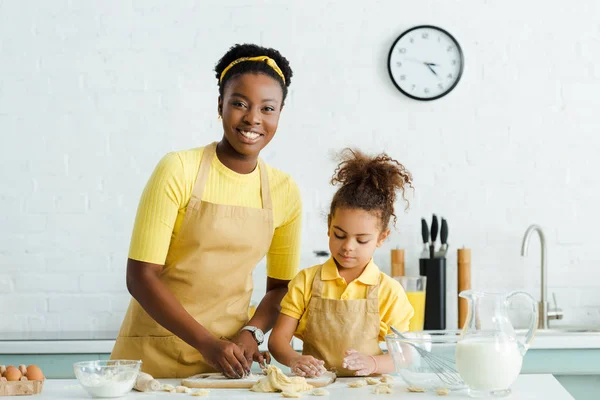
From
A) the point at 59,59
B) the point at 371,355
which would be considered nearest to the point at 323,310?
the point at 371,355

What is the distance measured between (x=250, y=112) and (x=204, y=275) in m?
0.44

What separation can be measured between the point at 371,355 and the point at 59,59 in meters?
2.44

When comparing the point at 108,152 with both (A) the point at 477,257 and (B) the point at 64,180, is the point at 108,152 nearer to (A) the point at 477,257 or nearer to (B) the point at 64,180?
(B) the point at 64,180

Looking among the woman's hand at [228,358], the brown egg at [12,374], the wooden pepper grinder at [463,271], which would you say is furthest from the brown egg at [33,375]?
the wooden pepper grinder at [463,271]

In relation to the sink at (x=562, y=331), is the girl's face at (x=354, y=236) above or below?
above

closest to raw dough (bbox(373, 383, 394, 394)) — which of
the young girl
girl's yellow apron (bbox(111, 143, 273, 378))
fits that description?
the young girl

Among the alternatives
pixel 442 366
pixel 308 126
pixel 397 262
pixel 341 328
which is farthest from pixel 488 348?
pixel 308 126

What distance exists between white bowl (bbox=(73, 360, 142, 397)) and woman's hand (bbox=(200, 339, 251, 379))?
0.95ft

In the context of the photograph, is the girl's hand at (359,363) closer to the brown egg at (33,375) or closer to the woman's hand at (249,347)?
the woman's hand at (249,347)

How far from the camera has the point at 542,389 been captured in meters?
1.66

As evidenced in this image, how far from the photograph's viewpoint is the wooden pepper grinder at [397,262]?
3529mm

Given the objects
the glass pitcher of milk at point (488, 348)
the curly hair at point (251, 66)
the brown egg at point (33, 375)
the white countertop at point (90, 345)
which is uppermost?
the curly hair at point (251, 66)

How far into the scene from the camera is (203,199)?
2066 mm

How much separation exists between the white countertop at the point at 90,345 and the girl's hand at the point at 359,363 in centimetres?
129
